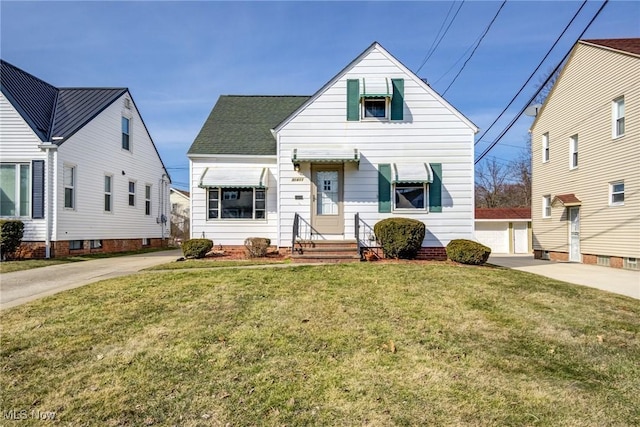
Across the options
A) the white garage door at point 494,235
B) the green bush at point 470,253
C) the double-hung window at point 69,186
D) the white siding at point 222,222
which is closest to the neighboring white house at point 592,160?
the green bush at point 470,253

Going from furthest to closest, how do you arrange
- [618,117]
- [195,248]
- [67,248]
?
[618,117] < [67,248] < [195,248]

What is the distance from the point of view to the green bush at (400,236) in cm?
1104

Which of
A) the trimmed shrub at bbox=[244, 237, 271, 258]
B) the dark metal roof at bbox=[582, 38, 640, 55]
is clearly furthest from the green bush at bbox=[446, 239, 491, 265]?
the dark metal roof at bbox=[582, 38, 640, 55]

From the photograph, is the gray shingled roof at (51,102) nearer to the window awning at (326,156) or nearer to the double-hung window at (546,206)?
the window awning at (326,156)

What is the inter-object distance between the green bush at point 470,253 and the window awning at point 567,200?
333 inches

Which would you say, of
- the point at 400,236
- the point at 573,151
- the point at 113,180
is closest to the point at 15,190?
the point at 113,180

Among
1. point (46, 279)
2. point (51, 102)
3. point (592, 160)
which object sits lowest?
point (46, 279)

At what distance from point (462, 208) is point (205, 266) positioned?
26.8 feet

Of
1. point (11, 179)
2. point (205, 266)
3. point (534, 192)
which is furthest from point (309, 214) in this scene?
point (534, 192)

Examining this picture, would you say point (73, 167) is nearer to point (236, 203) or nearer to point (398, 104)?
point (236, 203)

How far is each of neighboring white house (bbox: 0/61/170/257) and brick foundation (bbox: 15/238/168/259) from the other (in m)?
0.03

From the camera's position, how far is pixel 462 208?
1241 cm

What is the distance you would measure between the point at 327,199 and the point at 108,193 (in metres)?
10.3

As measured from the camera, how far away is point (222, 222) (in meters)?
13.4
